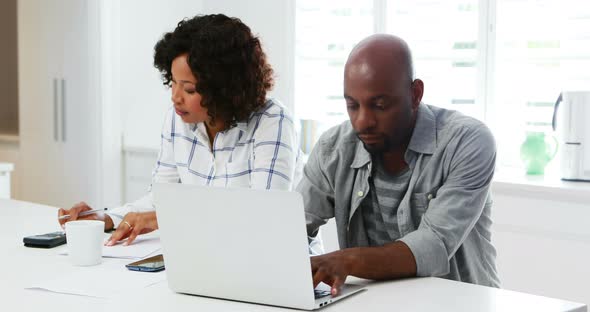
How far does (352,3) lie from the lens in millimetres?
4020

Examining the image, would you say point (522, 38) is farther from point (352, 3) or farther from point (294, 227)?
point (294, 227)

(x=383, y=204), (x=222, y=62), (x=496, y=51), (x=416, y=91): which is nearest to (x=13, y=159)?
(x=496, y=51)

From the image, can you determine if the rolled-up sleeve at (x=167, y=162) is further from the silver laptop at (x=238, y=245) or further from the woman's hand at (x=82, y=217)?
the silver laptop at (x=238, y=245)

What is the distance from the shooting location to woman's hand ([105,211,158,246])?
6.94 ft

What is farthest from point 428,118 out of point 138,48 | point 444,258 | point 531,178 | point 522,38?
point 138,48

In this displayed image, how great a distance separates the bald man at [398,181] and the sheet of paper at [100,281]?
379 millimetres

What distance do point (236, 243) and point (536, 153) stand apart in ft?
7.01

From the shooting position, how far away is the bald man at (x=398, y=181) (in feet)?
5.67

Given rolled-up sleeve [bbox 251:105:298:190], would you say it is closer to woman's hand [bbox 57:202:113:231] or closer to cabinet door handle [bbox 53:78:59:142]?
woman's hand [bbox 57:202:113:231]

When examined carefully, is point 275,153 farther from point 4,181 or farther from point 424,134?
point 4,181

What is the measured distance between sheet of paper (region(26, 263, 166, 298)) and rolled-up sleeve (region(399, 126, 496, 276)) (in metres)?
0.56

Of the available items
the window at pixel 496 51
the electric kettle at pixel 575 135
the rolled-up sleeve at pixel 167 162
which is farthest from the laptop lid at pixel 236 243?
the window at pixel 496 51

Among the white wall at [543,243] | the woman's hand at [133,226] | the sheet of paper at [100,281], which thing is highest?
the woman's hand at [133,226]

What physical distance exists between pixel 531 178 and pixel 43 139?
2826 mm
